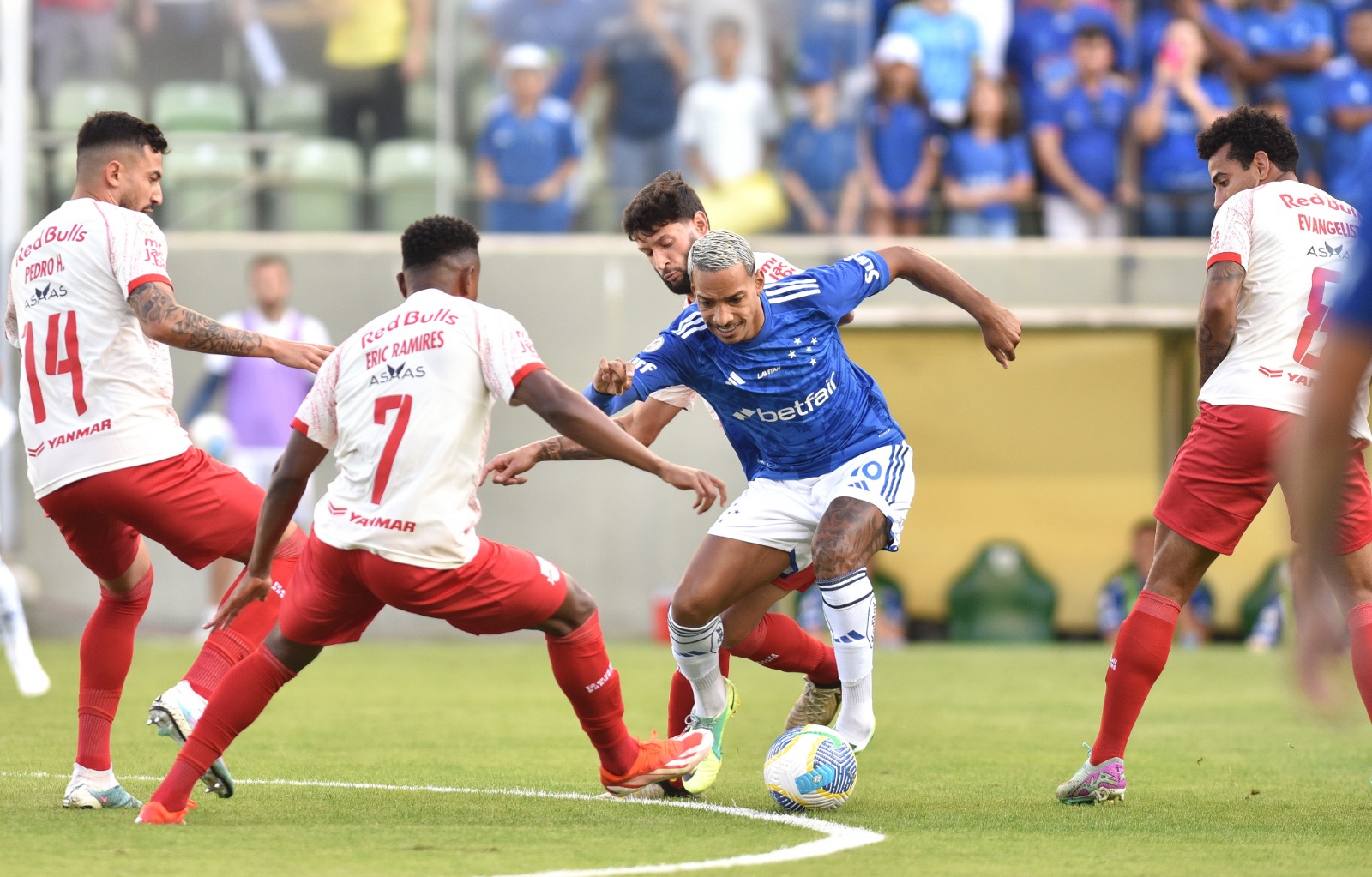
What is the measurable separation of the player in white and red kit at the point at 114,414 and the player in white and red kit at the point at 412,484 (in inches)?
14.9

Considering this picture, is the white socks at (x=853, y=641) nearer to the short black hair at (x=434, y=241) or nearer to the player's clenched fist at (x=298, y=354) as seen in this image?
the short black hair at (x=434, y=241)

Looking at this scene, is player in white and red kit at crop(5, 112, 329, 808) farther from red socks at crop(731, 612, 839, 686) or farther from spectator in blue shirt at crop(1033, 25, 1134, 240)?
spectator in blue shirt at crop(1033, 25, 1134, 240)

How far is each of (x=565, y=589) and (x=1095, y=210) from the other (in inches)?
426

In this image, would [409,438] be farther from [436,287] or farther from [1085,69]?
[1085,69]

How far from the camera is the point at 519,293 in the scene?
48.4 feet

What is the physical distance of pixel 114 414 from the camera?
5.70 m

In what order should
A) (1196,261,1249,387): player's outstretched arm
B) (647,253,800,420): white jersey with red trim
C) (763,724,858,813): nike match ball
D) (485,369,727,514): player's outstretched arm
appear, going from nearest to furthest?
(485,369,727,514): player's outstretched arm < (763,724,858,813): nike match ball < (1196,261,1249,387): player's outstretched arm < (647,253,800,420): white jersey with red trim

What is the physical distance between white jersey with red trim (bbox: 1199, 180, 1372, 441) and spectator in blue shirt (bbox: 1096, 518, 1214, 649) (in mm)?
8686

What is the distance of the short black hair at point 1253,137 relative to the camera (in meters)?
6.12

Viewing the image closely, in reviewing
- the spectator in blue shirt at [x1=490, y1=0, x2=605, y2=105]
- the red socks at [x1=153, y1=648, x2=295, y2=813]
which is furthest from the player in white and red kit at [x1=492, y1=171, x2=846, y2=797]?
the spectator in blue shirt at [x1=490, y1=0, x2=605, y2=105]

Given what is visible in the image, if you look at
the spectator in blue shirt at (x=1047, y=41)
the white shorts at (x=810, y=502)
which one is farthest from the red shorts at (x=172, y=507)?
the spectator in blue shirt at (x=1047, y=41)

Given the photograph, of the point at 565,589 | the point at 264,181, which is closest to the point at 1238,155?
the point at 565,589

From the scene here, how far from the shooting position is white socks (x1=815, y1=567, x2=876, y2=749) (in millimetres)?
6062

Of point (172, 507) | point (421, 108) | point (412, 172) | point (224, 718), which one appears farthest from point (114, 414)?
point (421, 108)
